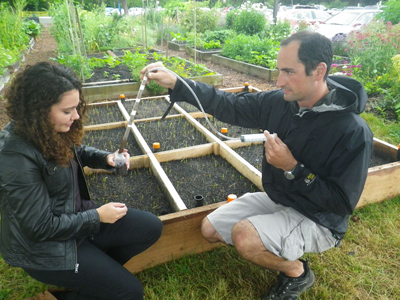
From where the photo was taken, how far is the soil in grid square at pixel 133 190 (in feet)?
8.46

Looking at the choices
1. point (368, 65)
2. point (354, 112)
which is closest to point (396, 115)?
point (368, 65)

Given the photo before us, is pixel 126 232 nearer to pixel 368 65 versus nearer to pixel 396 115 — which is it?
pixel 396 115

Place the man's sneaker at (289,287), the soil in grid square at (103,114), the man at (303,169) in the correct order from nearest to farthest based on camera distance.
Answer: the man at (303,169)
the man's sneaker at (289,287)
the soil in grid square at (103,114)

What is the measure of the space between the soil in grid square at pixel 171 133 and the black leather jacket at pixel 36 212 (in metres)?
1.97

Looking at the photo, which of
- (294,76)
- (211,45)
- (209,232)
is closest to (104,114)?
(209,232)

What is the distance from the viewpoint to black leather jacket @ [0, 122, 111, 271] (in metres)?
1.35

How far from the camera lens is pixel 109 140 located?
142 inches

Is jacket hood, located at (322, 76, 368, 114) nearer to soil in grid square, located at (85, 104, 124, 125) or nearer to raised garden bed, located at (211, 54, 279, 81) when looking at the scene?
soil in grid square, located at (85, 104, 124, 125)

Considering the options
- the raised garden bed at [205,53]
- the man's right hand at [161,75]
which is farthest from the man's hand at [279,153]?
the raised garden bed at [205,53]

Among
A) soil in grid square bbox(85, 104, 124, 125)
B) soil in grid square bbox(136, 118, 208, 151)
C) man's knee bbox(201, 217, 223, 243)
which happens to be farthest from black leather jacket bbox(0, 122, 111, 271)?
soil in grid square bbox(85, 104, 124, 125)

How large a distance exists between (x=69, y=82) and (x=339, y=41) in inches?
382

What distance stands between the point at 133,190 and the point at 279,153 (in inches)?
62.9

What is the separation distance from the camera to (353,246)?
230 cm

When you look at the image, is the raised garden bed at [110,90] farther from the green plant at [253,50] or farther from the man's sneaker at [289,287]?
the man's sneaker at [289,287]
